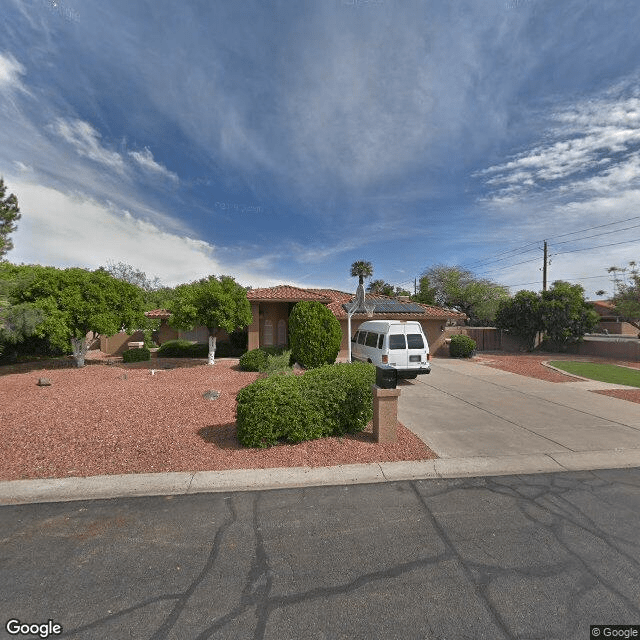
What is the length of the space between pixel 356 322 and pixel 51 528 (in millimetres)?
16728

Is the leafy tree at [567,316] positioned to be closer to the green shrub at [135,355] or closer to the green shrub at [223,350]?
the green shrub at [223,350]

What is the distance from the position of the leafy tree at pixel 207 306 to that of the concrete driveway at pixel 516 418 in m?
7.59

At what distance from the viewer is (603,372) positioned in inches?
537

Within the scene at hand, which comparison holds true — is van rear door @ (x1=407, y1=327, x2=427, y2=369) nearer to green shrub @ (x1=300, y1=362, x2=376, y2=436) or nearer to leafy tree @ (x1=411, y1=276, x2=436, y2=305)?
green shrub @ (x1=300, y1=362, x2=376, y2=436)

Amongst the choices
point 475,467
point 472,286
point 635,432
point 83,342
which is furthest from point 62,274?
point 472,286

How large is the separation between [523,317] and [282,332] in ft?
56.0

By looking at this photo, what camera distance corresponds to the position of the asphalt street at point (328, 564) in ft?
7.52

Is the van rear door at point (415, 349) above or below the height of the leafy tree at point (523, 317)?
below

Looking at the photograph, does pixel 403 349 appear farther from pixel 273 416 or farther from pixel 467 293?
pixel 467 293

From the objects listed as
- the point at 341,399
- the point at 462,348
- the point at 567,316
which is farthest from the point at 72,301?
the point at 567,316

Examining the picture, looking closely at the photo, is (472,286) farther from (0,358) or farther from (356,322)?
(0,358)

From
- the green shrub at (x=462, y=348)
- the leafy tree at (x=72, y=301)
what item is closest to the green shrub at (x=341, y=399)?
the leafy tree at (x=72, y=301)

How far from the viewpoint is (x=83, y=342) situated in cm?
1245

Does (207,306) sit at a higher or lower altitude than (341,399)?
higher
